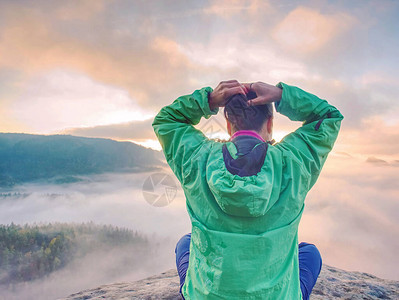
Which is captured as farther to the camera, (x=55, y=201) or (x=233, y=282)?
(x=55, y=201)

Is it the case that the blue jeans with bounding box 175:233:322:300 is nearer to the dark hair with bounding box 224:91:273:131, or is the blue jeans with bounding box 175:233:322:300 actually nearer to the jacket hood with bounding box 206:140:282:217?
the jacket hood with bounding box 206:140:282:217

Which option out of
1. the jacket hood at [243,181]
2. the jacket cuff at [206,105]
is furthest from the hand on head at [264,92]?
the jacket hood at [243,181]

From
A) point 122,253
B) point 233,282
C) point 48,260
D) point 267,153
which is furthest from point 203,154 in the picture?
point 122,253

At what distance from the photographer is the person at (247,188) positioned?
175 centimetres

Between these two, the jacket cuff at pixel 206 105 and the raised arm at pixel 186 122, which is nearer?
the raised arm at pixel 186 122

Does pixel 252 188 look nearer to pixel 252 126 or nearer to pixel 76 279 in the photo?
pixel 252 126

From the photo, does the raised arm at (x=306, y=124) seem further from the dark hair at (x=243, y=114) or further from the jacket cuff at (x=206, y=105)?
the jacket cuff at (x=206, y=105)

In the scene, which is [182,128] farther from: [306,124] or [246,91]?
[306,124]

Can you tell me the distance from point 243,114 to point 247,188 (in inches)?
31.1

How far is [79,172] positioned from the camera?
166 meters

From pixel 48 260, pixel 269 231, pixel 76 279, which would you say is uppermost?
pixel 269 231

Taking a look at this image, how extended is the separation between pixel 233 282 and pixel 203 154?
971mm

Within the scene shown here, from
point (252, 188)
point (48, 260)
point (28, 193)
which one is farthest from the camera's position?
point (28, 193)

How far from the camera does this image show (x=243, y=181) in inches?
65.4
